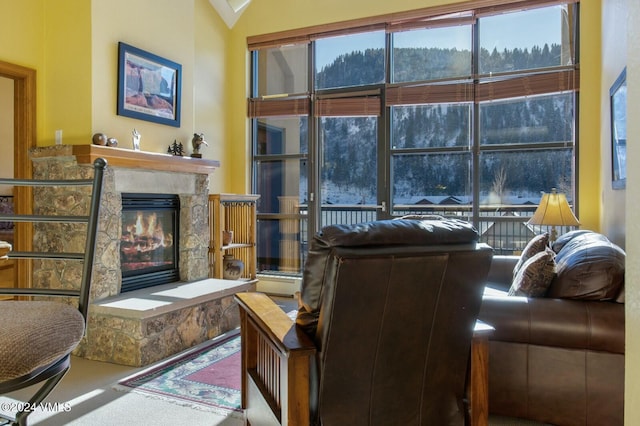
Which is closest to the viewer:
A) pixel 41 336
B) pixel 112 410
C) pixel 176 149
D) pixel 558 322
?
pixel 41 336

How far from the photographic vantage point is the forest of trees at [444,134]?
442cm

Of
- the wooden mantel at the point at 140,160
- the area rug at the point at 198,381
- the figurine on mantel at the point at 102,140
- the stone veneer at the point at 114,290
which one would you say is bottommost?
the area rug at the point at 198,381

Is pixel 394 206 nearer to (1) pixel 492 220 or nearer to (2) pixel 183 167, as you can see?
(1) pixel 492 220

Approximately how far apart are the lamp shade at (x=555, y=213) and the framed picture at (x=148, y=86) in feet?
11.6

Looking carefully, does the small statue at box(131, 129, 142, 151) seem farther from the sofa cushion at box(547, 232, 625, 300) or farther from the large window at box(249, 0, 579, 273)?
the sofa cushion at box(547, 232, 625, 300)

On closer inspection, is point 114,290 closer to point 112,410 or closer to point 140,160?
point 140,160

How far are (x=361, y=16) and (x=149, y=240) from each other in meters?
3.41

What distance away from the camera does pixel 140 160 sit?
363 cm

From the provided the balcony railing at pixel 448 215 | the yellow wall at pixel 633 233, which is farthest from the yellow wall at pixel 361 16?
the yellow wall at pixel 633 233

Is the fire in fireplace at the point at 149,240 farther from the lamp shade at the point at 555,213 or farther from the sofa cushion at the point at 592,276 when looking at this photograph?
the lamp shade at the point at 555,213

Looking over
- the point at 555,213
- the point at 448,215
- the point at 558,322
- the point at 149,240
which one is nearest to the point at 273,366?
the point at 558,322

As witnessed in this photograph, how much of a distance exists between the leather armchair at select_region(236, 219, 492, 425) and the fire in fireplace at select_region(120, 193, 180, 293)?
2.58 meters

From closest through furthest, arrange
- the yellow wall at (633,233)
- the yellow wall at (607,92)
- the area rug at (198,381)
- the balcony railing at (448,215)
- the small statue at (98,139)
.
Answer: the yellow wall at (633,233)
the area rug at (198,381)
the yellow wall at (607,92)
the small statue at (98,139)
the balcony railing at (448,215)

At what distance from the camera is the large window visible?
174 inches
